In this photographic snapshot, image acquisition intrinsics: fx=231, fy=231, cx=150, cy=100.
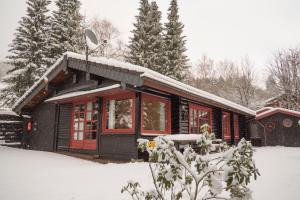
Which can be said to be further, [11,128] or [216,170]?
[11,128]

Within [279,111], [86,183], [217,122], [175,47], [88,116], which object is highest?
[175,47]

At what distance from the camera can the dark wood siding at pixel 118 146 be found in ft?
25.9

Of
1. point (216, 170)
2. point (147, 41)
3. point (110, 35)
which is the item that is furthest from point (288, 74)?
point (216, 170)

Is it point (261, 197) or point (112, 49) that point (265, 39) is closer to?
point (112, 49)

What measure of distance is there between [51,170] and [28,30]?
704 inches

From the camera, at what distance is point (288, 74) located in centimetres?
2572

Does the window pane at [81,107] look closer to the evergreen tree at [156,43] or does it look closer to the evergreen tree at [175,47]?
the evergreen tree at [156,43]

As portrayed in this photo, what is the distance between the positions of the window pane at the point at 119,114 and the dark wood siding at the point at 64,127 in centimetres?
309

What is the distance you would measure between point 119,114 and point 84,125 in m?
2.48

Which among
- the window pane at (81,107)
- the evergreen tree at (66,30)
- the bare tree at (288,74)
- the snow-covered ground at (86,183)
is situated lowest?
the snow-covered ground at (86,183)

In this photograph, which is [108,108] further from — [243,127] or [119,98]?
[243,127]

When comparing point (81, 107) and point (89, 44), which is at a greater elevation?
point (89, 44)

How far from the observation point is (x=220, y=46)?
46.3m

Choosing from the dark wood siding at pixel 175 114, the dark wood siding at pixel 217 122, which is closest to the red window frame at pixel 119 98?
the dark wood siding at pixel 175 114
